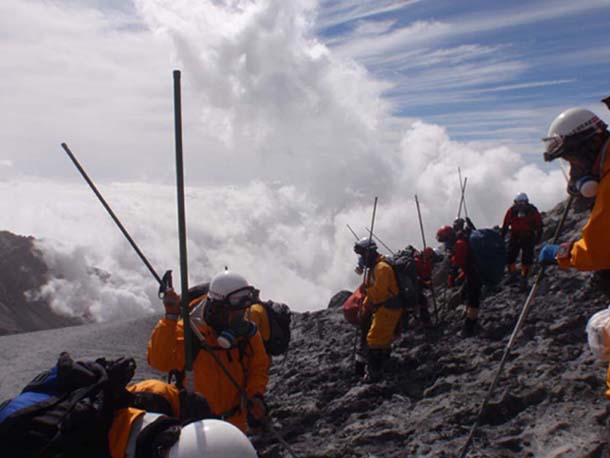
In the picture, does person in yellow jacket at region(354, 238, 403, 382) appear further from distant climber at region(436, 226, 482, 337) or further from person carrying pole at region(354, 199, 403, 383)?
distant climber at region(436, 226, 482, 337)

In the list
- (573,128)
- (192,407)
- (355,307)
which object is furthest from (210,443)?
(355,307)

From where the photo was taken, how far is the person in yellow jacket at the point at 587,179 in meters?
4.27

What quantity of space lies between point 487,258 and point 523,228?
3553mm

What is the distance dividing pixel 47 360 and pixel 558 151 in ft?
54.3

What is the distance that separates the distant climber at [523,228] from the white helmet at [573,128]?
34.0 ft

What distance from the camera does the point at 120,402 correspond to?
332 cm

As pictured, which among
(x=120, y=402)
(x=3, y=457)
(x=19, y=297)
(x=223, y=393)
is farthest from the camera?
(x=19, y=297)

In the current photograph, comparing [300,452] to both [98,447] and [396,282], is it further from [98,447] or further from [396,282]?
[98,447]

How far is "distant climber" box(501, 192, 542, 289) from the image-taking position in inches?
596

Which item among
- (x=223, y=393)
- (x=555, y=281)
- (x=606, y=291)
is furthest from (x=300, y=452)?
(x=555, y=281)

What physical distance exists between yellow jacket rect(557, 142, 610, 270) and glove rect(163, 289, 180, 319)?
132 inches

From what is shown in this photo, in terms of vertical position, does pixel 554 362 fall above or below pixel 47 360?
below

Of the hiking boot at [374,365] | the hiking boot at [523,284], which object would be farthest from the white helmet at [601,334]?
the hiking boot at [523,284]

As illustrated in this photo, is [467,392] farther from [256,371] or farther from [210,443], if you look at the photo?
[210,443]
